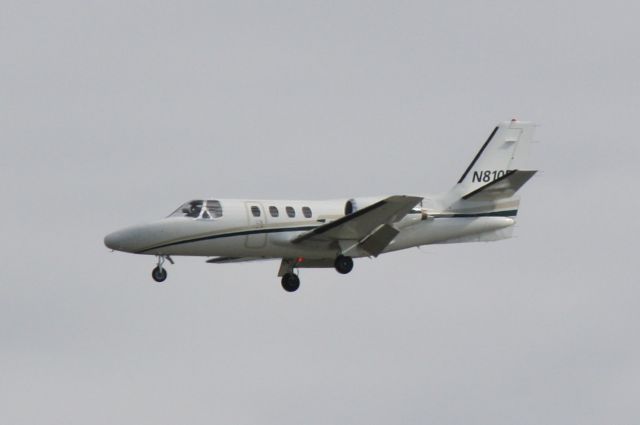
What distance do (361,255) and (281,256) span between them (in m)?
2.18

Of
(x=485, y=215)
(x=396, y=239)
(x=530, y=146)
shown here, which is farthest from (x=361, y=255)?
(x=530, y=146)

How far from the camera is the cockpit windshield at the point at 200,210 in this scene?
41.4 metres

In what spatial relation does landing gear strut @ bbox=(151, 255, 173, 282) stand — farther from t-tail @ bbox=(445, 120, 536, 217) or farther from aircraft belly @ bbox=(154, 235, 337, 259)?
t-tail @ bbox=(445, 120, 536, 217)

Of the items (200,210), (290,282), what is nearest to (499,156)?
(290,282)

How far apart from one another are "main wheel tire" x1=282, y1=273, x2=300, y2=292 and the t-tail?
4.74 m

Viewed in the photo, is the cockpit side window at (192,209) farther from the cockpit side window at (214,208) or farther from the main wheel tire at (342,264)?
the main wheel tire at (342,264)

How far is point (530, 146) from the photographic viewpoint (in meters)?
46.6

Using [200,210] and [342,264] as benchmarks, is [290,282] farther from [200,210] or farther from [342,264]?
[200,210]

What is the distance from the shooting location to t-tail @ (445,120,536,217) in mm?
44469

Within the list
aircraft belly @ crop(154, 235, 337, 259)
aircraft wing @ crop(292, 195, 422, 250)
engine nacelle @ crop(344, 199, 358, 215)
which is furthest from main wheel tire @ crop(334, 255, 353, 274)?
engine nacelle @ crop(344, 199, 358, 215)

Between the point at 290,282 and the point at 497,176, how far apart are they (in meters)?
7.03

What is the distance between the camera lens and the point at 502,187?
44.4 meters

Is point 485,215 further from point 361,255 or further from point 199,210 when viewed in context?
point 199,210

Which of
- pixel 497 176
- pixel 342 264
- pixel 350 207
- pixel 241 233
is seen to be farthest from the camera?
pixel 497 176
